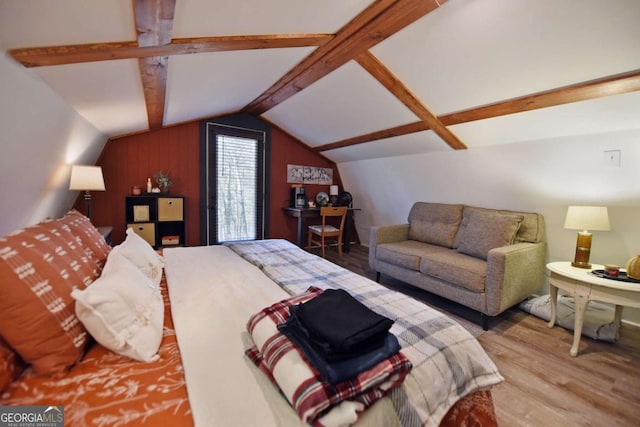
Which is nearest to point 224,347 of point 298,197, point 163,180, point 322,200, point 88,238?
point 88,238

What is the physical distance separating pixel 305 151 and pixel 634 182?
13.7 feet

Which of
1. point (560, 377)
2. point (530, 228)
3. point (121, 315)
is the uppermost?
point (530, 228)

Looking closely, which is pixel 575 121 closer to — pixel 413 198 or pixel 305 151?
pixel 413 198

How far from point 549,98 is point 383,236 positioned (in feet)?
6.70

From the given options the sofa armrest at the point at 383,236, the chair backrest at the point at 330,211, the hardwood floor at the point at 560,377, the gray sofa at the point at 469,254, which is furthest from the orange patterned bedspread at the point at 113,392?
the chair backrest at the point at 330,211

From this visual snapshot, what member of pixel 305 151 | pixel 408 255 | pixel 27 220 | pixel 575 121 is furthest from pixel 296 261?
pixel 305 151

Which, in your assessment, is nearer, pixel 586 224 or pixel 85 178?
pixel 586 224

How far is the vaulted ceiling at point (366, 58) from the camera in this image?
53.4 inches

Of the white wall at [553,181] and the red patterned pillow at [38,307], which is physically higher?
the white wall at [553,181]

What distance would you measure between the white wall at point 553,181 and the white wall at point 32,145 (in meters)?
3.71

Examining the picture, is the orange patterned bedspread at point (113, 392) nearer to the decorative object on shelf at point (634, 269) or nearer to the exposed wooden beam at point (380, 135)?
the decorative object on shelf at point (634, 269)

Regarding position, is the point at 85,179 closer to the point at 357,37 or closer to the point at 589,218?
the point at 357,37

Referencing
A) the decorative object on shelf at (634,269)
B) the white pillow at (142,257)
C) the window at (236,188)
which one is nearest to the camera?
the white pillow at (142,257)

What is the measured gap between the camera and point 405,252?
2.99 m
